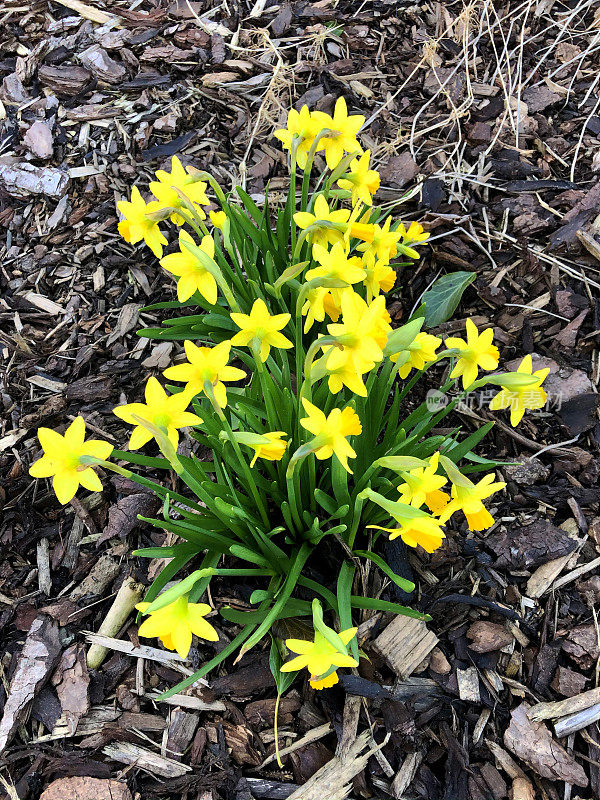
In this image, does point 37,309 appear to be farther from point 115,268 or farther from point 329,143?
point 329,143

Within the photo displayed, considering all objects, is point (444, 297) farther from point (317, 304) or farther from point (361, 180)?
point (317, 304)

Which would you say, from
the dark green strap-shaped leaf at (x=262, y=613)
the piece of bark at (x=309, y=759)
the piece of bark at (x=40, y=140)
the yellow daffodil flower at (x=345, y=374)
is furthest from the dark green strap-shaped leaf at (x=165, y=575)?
the piece of bark at (x=40, y=140)

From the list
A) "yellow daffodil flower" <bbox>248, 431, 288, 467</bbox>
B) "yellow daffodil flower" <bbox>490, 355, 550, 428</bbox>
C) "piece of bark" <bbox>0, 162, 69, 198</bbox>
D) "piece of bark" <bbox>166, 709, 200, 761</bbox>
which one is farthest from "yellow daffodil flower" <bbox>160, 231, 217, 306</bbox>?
"piece of bark" <bbox>0, 162, 69, 198</bbox>

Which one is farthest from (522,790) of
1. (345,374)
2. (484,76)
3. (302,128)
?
(484,76)

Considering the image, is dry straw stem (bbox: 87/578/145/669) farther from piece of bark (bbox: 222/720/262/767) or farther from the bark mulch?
piece of bark (bbox: 222/720/262/767)

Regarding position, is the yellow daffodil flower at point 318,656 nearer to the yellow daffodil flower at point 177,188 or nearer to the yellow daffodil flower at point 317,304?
the yellow daffodil flower at point 317,304
